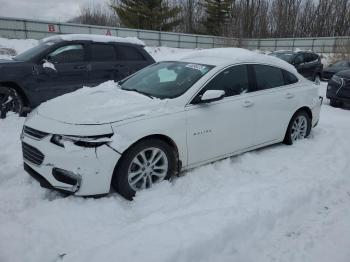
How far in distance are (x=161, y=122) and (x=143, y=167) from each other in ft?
1.79

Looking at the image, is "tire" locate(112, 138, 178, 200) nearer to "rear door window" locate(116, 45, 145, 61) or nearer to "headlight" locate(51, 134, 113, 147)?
"headlight" locate(51, 134, 113, 147)

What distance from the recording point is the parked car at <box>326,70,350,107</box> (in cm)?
995

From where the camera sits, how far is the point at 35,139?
382cm

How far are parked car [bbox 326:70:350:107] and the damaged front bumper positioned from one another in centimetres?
834

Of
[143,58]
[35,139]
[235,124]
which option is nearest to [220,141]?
[235,124]

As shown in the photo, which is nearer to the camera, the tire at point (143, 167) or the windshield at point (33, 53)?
the tire at point (143, 167)

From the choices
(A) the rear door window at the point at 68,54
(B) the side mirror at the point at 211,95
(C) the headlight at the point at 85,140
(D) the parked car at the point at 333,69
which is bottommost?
(D) the parked car at the point at 333,69

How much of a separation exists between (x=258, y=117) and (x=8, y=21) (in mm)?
21048

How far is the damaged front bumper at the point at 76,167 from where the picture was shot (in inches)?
140

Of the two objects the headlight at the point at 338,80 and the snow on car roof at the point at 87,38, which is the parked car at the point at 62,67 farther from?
the headlight at the point at 338,80

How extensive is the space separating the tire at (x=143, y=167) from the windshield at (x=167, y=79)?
2.37 ft

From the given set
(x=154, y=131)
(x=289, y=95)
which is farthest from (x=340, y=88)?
(x=154, y=131)

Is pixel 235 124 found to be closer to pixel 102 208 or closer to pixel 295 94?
pixel 295 94

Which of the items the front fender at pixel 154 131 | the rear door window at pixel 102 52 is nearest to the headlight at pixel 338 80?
the rear door window at pixel 102 52
